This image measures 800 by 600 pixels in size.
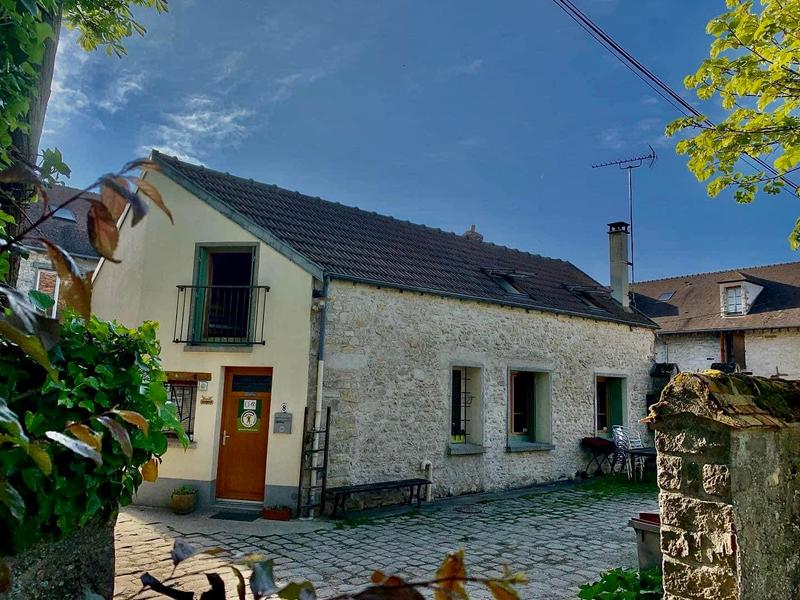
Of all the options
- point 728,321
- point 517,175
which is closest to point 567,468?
point 517,175

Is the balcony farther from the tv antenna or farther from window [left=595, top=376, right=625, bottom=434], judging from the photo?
the tv antenna

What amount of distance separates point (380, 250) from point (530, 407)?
5.14 m

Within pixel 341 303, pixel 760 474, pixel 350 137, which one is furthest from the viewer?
pixel 350 137

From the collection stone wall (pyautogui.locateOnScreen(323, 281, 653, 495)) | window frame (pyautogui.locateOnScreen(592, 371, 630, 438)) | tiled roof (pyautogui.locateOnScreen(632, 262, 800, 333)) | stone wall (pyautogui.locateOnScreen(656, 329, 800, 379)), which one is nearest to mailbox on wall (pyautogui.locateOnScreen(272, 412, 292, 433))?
stone wall (pyautogui.locateOnScreen(323, 281, 653, 495))

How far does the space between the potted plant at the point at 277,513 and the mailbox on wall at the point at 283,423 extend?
3.83 feet

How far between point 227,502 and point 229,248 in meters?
4.38

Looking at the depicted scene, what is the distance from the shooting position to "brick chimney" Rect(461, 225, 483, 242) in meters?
16.5

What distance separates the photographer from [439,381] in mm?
10727

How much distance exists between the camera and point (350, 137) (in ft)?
41.4

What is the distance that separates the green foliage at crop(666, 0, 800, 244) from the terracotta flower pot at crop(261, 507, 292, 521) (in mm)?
7221

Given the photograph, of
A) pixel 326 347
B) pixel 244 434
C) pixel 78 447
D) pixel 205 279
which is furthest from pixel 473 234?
pixel 78 447

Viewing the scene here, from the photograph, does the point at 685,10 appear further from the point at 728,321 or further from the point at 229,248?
the point at 728,321

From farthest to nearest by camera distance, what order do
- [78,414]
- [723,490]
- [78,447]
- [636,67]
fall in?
[636,67] < [78,414] < [723,490] < [78,447]

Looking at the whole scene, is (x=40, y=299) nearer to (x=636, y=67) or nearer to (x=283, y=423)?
(x=636, y=67)
